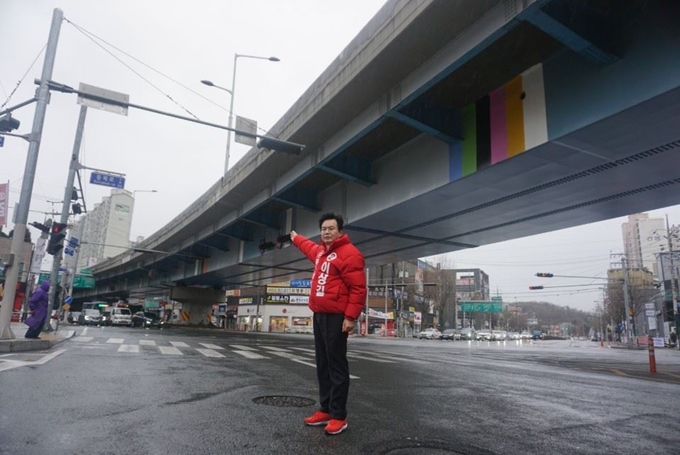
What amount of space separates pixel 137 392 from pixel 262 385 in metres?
1.55

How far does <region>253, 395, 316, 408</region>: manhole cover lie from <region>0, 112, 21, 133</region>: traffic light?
12.6 m

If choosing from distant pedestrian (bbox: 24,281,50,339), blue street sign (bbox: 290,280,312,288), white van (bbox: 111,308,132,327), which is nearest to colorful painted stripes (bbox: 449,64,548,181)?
distant pedestrian (bbox: 24,281,50,339)

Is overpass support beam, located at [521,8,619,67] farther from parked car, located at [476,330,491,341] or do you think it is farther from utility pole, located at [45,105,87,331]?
parked car, located at [476,330,491,341]

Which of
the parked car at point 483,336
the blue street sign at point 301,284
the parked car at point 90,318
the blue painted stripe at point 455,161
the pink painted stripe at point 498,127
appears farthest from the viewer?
the blue street sign at point 301,284

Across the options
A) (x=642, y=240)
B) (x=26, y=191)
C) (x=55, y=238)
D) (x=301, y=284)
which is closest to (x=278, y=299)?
(x=301, y=284)

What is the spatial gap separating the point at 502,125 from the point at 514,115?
32 centimetres

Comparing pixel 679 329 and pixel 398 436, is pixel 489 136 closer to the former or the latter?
pixel 398 436

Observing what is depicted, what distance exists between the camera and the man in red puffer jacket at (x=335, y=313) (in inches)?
145

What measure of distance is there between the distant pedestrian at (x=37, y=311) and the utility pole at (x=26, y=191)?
1.36 meters

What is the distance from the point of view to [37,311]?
12.5m

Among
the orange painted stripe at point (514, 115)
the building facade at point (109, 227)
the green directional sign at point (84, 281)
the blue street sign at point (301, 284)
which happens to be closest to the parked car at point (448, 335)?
the blue street sign at point (301, 284)

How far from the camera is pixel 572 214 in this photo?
13445mm

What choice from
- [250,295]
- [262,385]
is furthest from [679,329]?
[250,295]

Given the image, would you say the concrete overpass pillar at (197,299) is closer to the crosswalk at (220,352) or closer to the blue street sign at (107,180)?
the blue street sign at (107,180)
